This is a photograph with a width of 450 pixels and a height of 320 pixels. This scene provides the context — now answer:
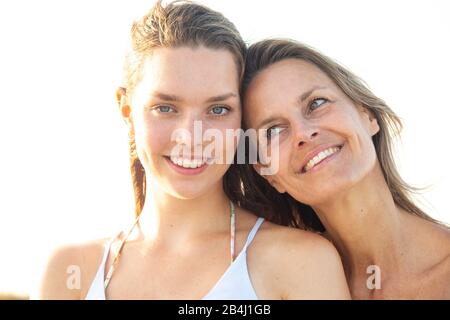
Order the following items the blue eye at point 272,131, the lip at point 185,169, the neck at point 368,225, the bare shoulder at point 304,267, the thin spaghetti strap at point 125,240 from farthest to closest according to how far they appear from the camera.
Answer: the neck at point 368,225 < the blue eye at point 272,131 < the thin spaghetti strap at point 125,240 < the lip at point 185,169 < the bare shoulder at point 304,267

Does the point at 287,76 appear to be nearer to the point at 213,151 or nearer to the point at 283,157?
the point at 283,157

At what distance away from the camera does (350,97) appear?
4387 millimetres

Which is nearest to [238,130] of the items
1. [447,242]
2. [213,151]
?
[213,151]

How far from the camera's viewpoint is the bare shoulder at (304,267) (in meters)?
3.70

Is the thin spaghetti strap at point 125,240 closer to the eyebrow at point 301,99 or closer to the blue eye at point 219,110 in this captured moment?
the eyebrow at point 301,99

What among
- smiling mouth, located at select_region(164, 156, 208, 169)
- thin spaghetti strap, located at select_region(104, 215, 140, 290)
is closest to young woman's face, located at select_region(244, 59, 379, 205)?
smiling mouth, located at select_region(164, 156, 208, 169)

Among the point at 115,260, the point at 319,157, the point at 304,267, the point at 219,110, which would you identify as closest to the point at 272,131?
the point at 319,157

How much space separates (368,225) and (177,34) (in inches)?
65.0

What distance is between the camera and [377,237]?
14.2ft

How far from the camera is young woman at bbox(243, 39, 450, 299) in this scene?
4.12 m

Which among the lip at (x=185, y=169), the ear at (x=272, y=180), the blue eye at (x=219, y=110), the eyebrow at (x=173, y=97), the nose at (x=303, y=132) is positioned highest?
the eyebrow at (x=173, y=97)

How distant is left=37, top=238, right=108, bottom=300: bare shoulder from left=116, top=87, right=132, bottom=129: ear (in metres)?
0.76

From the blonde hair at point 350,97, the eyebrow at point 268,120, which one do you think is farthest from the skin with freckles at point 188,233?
the blonde hair at point 350,97

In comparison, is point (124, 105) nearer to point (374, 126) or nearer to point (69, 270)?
point (69, 270)
